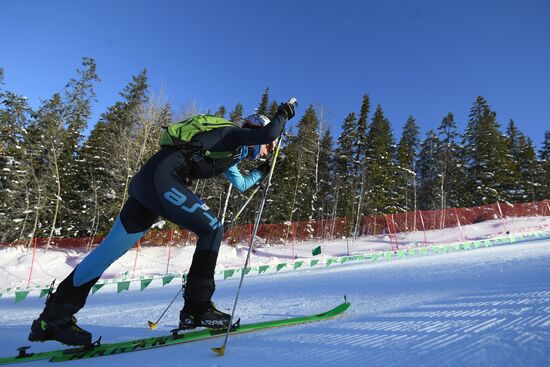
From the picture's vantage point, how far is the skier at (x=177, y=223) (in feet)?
7.34

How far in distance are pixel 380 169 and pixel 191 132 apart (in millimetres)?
34185

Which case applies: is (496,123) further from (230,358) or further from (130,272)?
(230,358)

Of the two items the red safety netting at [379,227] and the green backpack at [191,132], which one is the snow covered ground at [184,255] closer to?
the red safety netting at [379,227]

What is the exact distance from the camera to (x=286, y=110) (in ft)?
8.54

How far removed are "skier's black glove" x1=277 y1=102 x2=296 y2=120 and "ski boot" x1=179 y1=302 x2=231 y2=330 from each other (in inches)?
60.2

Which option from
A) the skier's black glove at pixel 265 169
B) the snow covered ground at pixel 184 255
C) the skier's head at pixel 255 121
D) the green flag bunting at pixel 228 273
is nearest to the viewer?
the skier's head at pixel 255 121

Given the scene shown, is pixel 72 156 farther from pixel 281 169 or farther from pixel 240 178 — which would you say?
pixel 240 178

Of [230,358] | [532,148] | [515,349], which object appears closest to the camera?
[515,349]

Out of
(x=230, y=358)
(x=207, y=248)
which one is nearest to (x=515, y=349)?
(x=230, y=358)

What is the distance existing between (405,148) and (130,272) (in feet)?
113

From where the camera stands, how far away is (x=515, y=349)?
1354 mm

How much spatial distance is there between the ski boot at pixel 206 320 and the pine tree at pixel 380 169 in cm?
3219

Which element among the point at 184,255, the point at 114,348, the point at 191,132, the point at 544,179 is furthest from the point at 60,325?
the point at 544,179

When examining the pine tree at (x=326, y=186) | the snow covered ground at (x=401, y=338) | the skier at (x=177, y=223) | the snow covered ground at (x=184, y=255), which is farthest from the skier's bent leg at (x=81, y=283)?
the pine tree at (x=326, y=186)
